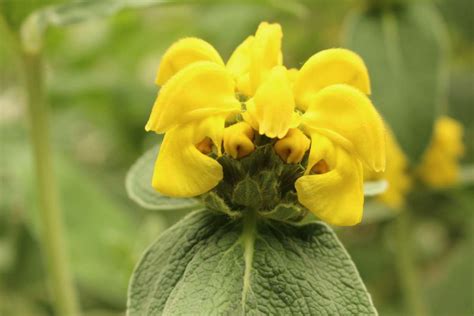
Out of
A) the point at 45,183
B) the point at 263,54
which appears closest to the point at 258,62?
the point at 263,54

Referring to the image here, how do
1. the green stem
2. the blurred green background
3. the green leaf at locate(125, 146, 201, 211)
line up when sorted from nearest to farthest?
the green leaf at locate(125, 146, 201, 211), the green stem, the blurred green background

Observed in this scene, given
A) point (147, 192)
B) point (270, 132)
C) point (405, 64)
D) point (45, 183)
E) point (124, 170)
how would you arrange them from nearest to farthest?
point (270, 132) → point (147, 192) → point (45, 183) → point (405, 64) → point (124, 170)

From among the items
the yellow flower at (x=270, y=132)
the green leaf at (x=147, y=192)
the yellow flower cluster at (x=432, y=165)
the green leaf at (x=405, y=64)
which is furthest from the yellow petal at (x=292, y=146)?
the yellow flower cluster at (x=432, y=165)

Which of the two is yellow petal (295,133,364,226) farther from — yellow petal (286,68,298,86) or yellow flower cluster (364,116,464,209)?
yellow flower cluster (364,116,464,209)

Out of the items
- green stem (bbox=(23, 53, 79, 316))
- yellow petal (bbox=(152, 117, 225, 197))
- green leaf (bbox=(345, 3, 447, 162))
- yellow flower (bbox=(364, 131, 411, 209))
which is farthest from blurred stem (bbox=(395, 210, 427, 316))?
yellow petal (bbox=(152, 117, 225, 197))

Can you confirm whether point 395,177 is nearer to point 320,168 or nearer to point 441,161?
point 441,161

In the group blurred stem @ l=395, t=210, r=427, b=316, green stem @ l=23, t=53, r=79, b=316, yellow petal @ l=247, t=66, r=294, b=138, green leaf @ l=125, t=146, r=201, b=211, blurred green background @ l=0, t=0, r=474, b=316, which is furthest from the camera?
blurred green background @ l=0, t=0, r=474, b=316
